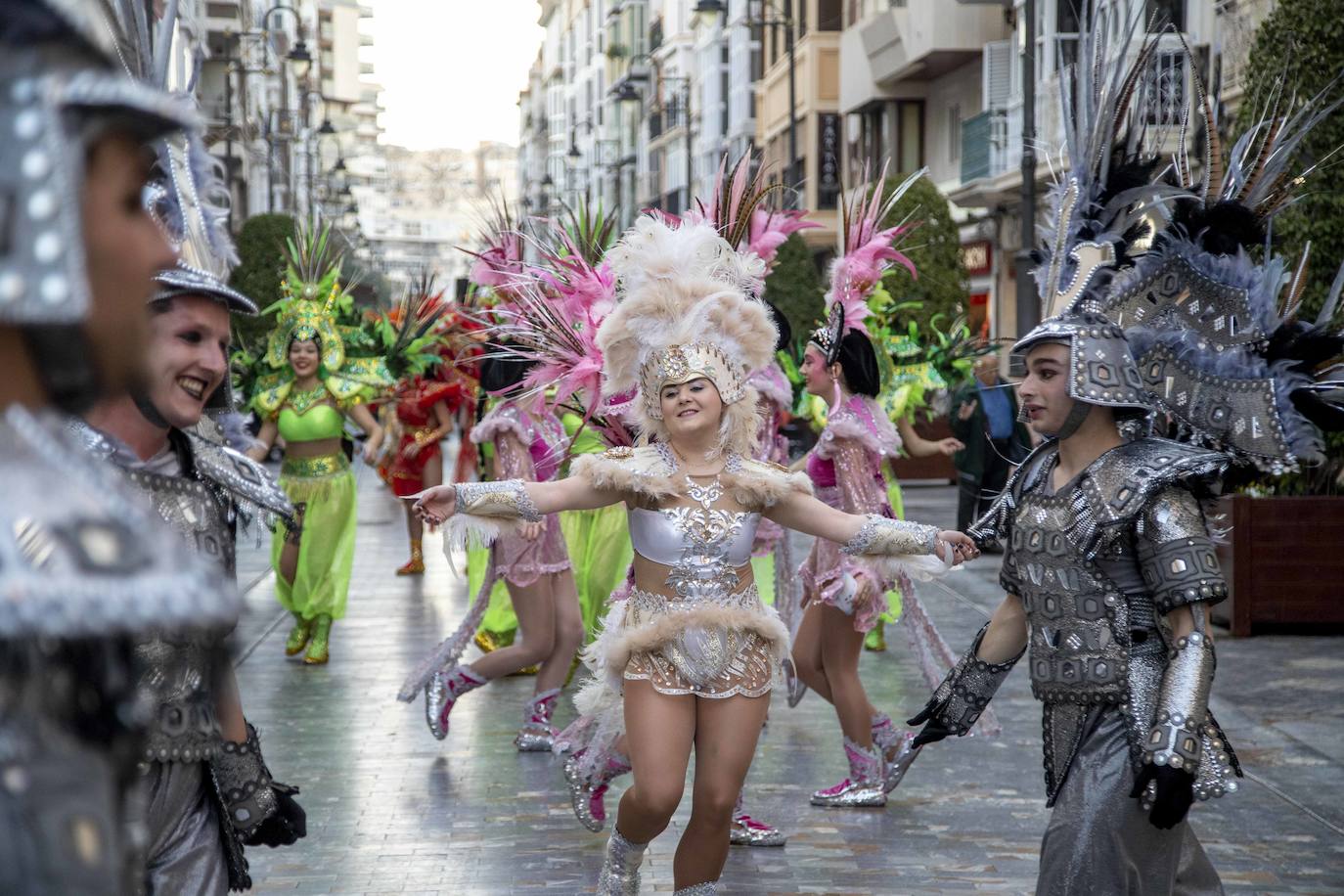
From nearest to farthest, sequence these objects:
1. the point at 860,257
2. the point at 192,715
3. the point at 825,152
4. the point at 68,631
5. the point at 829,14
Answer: the point at 68,631 < the point at 192,715 < the point at 860,257 < the point at 825,152 < the point at 829,14

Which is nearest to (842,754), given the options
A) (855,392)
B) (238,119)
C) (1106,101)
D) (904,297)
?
(855,392)

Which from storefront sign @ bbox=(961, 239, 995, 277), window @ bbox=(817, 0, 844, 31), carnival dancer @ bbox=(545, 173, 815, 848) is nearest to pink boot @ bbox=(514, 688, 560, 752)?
carnival dancer @ bbox=(545, 173, 815, 848)

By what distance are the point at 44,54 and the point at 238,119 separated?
56.2 metres

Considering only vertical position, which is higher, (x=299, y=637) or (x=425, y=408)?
(x=425, y=408)

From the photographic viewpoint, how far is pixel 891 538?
5.41 meters

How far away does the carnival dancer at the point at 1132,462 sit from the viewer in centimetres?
459

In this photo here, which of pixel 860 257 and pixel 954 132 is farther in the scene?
pixel 954 132

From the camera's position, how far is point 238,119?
55.4 m

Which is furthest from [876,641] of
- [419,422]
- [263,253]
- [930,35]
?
[263,253]

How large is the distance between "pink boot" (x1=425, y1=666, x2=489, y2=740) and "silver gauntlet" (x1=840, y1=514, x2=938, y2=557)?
3.69 metres

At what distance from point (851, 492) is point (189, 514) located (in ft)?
13.9

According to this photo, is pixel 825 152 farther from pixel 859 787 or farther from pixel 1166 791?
pixel 1166 791

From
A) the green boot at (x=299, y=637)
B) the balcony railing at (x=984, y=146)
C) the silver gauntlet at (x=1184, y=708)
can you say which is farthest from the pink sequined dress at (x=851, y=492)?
the balcony railing at (x=984, y=146)

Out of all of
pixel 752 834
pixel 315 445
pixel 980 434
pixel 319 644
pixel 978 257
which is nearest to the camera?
pixel 752 834
